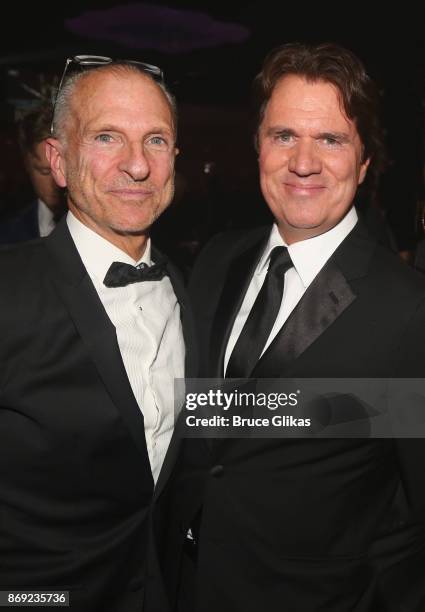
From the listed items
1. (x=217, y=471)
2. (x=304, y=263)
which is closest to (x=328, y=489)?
(x=217, y=471)

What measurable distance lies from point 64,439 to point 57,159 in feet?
2.55

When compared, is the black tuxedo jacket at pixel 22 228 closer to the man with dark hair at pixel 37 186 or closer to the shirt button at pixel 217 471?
the man with dark hair at pixel 37 186

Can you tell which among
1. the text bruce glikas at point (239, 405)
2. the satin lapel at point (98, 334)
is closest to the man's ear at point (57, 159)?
the satin lapel at point (98, 334)

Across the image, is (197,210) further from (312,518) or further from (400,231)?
(312,518)

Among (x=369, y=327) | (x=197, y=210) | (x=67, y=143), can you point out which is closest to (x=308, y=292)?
(x=369, y=327)

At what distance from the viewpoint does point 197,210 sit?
6434 mm

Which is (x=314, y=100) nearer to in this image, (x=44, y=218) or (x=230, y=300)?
(x=230, y=300)

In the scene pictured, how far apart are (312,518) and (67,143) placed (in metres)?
1.20

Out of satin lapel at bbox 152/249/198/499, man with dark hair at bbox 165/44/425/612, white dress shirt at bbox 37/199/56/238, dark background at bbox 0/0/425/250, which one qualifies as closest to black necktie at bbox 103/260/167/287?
satin lapel at bbox 152/249/198/499

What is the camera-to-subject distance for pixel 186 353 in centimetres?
175

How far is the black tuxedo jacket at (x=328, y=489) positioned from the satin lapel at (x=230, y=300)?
0.19 metres

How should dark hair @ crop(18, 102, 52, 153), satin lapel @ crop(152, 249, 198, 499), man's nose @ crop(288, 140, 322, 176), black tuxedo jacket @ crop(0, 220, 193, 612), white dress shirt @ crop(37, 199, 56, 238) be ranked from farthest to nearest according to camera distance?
A: white dress shirt @ crop(37, 199, 56, 238), dark hair @ crop(18, 102, 52, 153), man's nose @ crop(288, 140, 322, 176), satin lapel @ crop(152, 249, 198, 499), black tuxedo jacket @ crop(0, 220, 193, 612)

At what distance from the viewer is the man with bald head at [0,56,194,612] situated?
148 centimetres

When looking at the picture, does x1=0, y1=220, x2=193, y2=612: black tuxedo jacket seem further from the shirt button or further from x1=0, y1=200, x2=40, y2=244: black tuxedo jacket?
x1=0, y1=200, x2=40, y2=244: black tuxedo jacket
